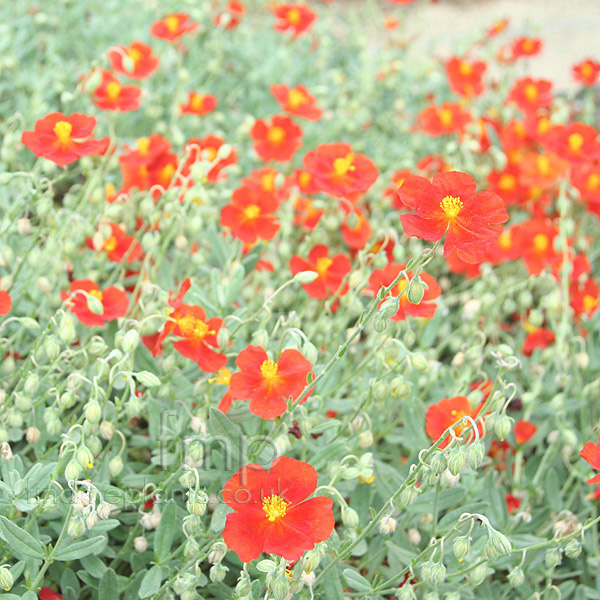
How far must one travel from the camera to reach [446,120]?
3.19 metres

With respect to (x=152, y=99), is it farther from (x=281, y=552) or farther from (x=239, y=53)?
(x=281, y=552)

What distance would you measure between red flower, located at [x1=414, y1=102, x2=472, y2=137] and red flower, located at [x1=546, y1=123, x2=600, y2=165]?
0.40m

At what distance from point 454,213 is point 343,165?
0.76 metres

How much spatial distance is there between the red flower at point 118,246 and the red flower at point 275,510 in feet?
3.05

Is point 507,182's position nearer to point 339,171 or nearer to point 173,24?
point 339,171

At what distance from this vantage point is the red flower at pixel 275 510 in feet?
4.66

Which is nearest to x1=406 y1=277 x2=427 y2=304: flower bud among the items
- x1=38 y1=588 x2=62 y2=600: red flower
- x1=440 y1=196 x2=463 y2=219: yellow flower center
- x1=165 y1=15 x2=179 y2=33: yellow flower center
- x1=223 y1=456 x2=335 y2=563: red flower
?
x1=440 y1=196 x2=463 y2=219: yellow flower center

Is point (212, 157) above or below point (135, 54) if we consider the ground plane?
below

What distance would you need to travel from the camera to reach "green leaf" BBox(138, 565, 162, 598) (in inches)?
62.0

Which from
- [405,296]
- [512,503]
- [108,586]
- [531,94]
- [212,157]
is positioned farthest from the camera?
[531,94]

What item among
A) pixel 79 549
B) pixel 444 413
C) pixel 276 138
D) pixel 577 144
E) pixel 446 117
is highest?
pixel 276 138

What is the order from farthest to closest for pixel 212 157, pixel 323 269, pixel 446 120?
pixel 446 120, pixel 212 157, pixel 323 269

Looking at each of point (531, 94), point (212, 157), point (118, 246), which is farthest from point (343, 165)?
point (531, 94)

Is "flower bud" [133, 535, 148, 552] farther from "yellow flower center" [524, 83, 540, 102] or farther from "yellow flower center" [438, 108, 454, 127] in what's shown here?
"yellow flower center" [524, 83, 540, 102]
